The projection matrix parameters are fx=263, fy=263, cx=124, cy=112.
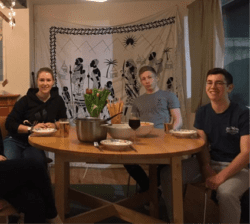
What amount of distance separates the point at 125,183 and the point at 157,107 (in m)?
1.02

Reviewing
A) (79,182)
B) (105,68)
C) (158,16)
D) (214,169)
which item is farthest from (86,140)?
(158,16)

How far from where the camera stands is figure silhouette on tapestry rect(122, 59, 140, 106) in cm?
381

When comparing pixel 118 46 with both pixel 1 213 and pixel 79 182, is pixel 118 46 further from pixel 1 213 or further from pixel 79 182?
pixel 1 213

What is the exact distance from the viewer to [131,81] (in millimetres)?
3826

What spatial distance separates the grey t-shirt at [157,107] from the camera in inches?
103

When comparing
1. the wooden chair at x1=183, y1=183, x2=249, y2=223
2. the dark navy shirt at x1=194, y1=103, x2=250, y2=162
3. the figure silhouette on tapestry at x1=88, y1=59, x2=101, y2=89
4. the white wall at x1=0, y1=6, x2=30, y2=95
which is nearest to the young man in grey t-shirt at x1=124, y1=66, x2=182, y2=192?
the dark navy shirt at x1=194, y1=103, x2=250, y2=162

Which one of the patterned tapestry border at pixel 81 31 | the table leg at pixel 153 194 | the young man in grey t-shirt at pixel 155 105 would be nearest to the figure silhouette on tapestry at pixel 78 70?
the patterned tapestry border at pixel 81 31

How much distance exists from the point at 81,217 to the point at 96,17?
2970 millimetres

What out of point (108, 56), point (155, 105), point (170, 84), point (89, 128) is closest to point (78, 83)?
point (108, 56)

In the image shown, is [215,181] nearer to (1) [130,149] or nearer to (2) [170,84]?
(1) [130,149]

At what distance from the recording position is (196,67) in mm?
3262

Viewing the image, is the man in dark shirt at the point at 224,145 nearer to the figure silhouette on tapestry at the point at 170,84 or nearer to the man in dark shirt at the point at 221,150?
the man in dark shirt at the point at 221,150

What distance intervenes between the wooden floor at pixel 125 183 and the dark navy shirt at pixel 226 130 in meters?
0.35

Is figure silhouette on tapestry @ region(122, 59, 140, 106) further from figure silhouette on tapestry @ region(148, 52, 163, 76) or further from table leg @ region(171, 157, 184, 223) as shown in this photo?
table leg @ region(171, 157, 184, 223)
